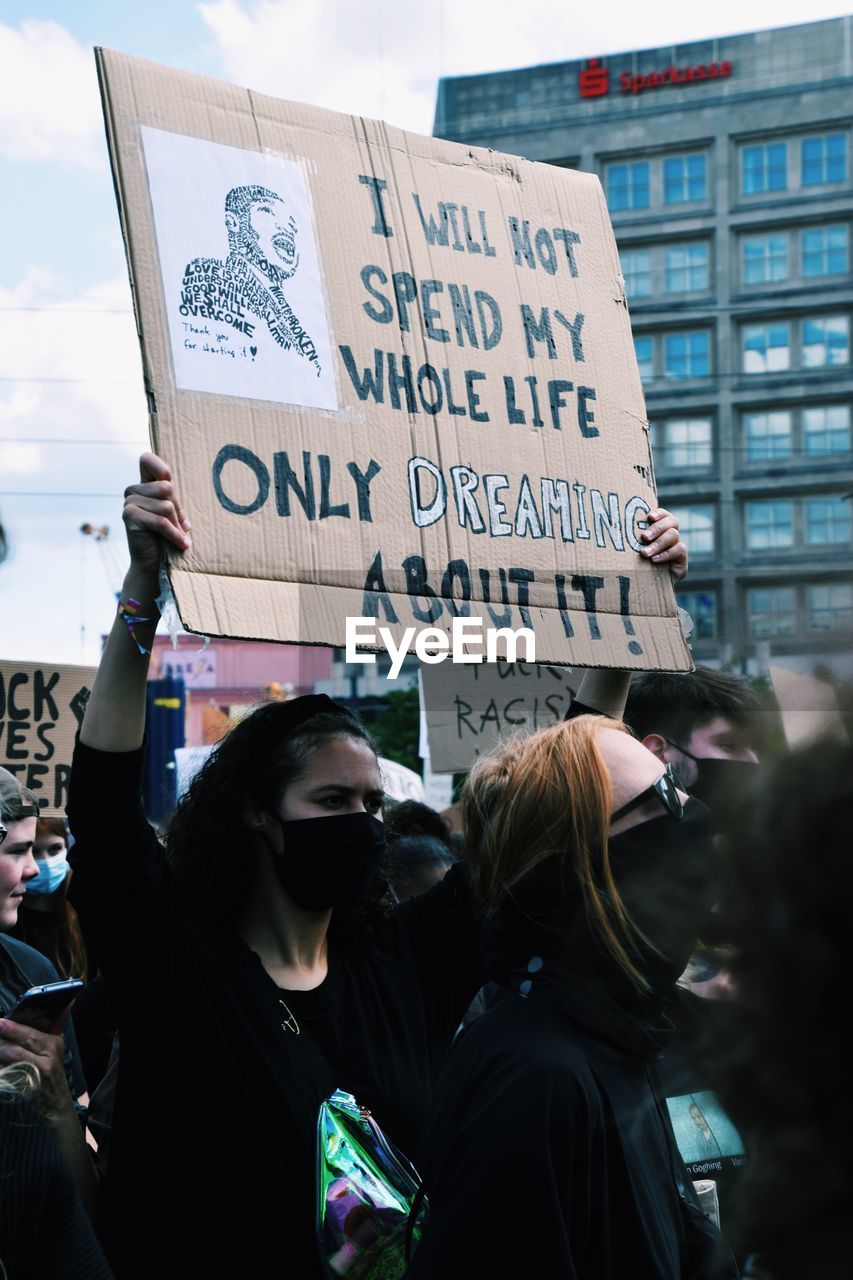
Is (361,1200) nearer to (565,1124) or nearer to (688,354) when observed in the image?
(565,1124)

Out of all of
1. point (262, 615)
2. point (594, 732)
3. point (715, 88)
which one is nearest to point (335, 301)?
point (262, 615)

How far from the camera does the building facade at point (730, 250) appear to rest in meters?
45.1

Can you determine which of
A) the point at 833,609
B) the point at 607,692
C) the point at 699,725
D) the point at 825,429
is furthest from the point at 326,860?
the point at 825,429

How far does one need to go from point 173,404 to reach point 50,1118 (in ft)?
3.80

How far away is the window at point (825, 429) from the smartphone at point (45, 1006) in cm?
4567

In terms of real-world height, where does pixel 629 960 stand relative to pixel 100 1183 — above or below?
above

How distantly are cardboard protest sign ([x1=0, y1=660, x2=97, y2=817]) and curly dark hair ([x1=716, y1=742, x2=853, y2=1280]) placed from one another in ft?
15.3

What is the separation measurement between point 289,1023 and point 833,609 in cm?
157

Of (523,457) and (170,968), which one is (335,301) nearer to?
(523,457)

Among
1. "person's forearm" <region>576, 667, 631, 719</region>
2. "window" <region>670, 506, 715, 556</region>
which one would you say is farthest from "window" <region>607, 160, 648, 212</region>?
"person's forearm" <region>576, 667, 631, 719</region>

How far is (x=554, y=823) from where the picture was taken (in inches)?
68.6

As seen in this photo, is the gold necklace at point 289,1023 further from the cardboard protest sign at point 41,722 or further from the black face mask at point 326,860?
the cardboard protest sign at point 41,722

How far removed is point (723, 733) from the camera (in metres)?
2.98

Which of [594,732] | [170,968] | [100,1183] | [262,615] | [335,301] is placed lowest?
[100,1183]
